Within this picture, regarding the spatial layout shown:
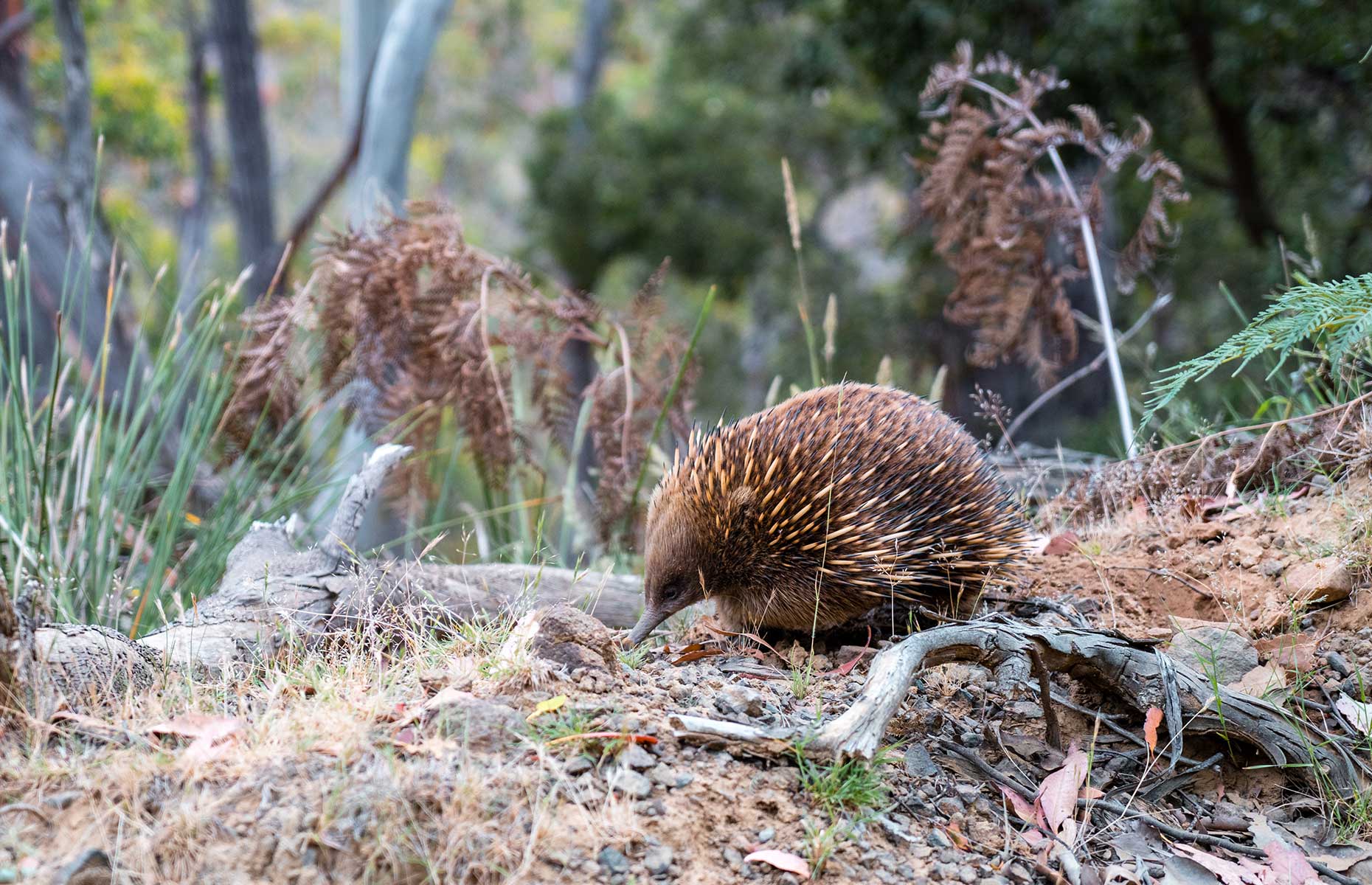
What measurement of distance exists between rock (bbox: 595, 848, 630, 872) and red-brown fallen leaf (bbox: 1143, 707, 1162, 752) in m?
1.30

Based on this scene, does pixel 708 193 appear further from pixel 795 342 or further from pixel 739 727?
pixel 739 727

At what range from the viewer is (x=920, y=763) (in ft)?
7.99

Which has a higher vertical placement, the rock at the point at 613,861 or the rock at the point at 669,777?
the rock at the point at 669,777

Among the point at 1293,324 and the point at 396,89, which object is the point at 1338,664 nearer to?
the point at 1293,324

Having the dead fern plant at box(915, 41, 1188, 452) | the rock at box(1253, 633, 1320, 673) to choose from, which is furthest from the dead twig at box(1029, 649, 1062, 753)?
the dead fern plant at box(915, 41, 1188, 452)

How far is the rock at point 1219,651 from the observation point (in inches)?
112

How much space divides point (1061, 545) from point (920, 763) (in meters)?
1.53

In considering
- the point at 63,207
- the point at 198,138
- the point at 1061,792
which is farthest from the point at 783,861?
the point at 198,138

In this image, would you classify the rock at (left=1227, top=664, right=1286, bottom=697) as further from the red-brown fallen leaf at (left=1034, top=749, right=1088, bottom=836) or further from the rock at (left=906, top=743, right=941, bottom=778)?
the rock at (left=906, top=743, right=941, bottom=778)

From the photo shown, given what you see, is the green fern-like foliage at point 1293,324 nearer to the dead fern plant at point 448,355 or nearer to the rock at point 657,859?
the rock at point 657,859

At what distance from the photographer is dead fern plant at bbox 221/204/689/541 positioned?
14.2 feet

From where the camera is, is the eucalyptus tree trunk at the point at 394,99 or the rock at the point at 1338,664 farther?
the eucalyptus tree trunk at the point at 394,99

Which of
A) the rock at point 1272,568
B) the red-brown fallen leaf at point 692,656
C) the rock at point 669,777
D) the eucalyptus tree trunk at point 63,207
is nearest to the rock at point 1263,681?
the rock at point 1272,568

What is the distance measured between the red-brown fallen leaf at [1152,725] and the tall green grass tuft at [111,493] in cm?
244
